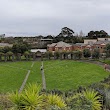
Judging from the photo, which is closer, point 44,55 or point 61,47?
point 44,55

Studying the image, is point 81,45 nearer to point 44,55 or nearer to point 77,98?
point 44,55

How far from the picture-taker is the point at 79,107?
734 cm

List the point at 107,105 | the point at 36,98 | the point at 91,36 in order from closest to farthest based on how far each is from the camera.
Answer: the point at 36,98, the point at 107,105, the point at 91,36

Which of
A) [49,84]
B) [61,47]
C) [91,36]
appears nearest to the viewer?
[49,84]

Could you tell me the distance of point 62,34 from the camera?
107m

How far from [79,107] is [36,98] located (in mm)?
1183

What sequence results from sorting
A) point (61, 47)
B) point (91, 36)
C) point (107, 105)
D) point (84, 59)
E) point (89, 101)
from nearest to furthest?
point (89, 101) < point (107, 105) < point (84, 59) < point (61, 47) < point (91, 36)

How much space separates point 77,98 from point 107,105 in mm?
1371

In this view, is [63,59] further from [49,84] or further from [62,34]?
[62,34]

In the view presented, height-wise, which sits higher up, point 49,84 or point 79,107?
point 79,107

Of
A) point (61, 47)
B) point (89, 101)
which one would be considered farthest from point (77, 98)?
point (61, 47)

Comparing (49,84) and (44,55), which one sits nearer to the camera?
(49,84)

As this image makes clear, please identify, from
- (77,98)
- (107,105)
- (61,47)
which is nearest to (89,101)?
(77,98)

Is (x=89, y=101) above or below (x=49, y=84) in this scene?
above
